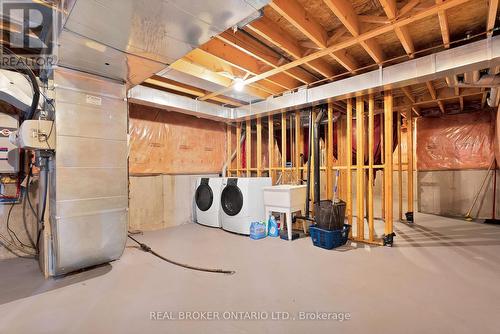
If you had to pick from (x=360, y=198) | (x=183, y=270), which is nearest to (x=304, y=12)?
(x=360, y=198)

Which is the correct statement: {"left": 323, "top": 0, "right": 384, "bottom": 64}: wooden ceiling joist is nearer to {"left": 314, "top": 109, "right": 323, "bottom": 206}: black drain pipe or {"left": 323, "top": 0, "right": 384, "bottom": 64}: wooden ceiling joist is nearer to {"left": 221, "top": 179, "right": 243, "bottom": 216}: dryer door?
{"left": 314, "top": 109, "right": 323, "bottom": 206}: black drain pipe

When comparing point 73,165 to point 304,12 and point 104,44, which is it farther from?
point 304,12

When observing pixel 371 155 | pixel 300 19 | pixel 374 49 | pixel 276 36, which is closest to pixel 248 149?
pixel 371 155

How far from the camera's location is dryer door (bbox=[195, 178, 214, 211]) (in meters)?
4.47

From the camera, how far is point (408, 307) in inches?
70.7

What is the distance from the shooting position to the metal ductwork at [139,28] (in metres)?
1.46

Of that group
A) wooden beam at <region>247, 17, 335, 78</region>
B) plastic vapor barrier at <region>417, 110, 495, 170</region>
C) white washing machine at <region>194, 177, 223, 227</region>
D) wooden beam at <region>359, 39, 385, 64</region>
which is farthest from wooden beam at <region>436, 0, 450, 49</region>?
plastic vapor barrier at <region>417, 110, 495, 170</region>

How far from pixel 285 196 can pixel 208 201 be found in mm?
1596

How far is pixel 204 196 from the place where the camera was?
15.1 ft

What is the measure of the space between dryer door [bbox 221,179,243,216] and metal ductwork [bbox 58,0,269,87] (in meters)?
2.28

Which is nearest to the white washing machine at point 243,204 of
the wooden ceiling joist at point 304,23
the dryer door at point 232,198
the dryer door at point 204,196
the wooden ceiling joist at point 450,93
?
the dryer door at point 232,198

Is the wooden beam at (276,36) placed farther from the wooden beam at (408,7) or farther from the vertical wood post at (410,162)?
the vertical wood post at (410,162)

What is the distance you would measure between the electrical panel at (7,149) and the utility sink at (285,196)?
3332 mm

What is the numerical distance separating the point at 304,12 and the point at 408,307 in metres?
2.70
